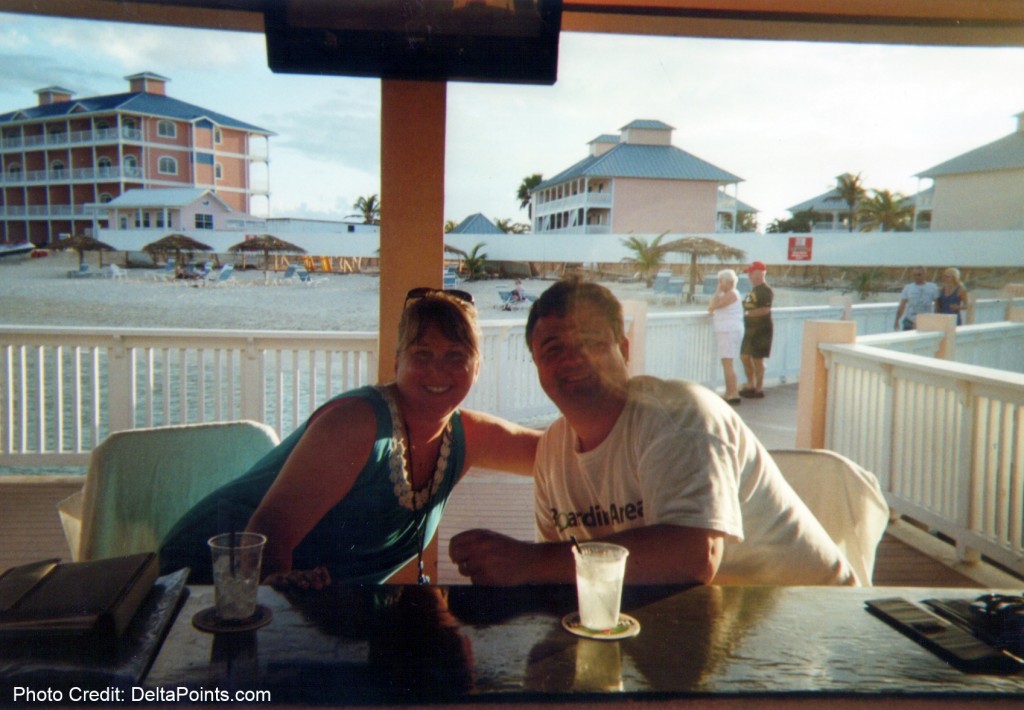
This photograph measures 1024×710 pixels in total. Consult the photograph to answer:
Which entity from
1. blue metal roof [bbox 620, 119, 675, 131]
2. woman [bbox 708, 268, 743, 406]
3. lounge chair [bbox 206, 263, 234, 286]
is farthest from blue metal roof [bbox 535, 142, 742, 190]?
woman [bbox 708, 268, 743, 406]

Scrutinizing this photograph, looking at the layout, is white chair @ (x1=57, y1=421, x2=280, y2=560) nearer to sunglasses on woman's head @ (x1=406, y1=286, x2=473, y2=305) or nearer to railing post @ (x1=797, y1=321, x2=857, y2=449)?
sunglasses on woman's head @ (x1=406, y1=286, x2=473, y2=305)

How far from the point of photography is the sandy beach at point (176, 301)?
310 centimetres

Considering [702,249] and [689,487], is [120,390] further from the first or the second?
[689,487]

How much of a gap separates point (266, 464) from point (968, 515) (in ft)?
9.50

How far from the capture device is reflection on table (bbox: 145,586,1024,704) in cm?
82

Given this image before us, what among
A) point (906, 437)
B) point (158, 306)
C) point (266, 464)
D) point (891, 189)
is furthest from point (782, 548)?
point (158, 306)

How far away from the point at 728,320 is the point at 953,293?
166cm

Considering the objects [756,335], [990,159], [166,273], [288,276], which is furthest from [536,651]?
[756,335]

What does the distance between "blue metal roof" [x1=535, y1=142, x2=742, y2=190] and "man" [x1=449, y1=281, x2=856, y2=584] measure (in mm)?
1199

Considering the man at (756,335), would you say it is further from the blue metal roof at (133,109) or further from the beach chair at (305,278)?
the blue metal roof at (133,109)

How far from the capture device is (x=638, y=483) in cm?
126

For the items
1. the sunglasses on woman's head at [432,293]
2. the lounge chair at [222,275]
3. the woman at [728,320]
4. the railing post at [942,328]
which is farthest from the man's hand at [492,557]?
the woman at [728,320]

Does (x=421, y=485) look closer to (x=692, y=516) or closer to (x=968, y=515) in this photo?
(x=692, y=516)

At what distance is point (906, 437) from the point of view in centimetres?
341
